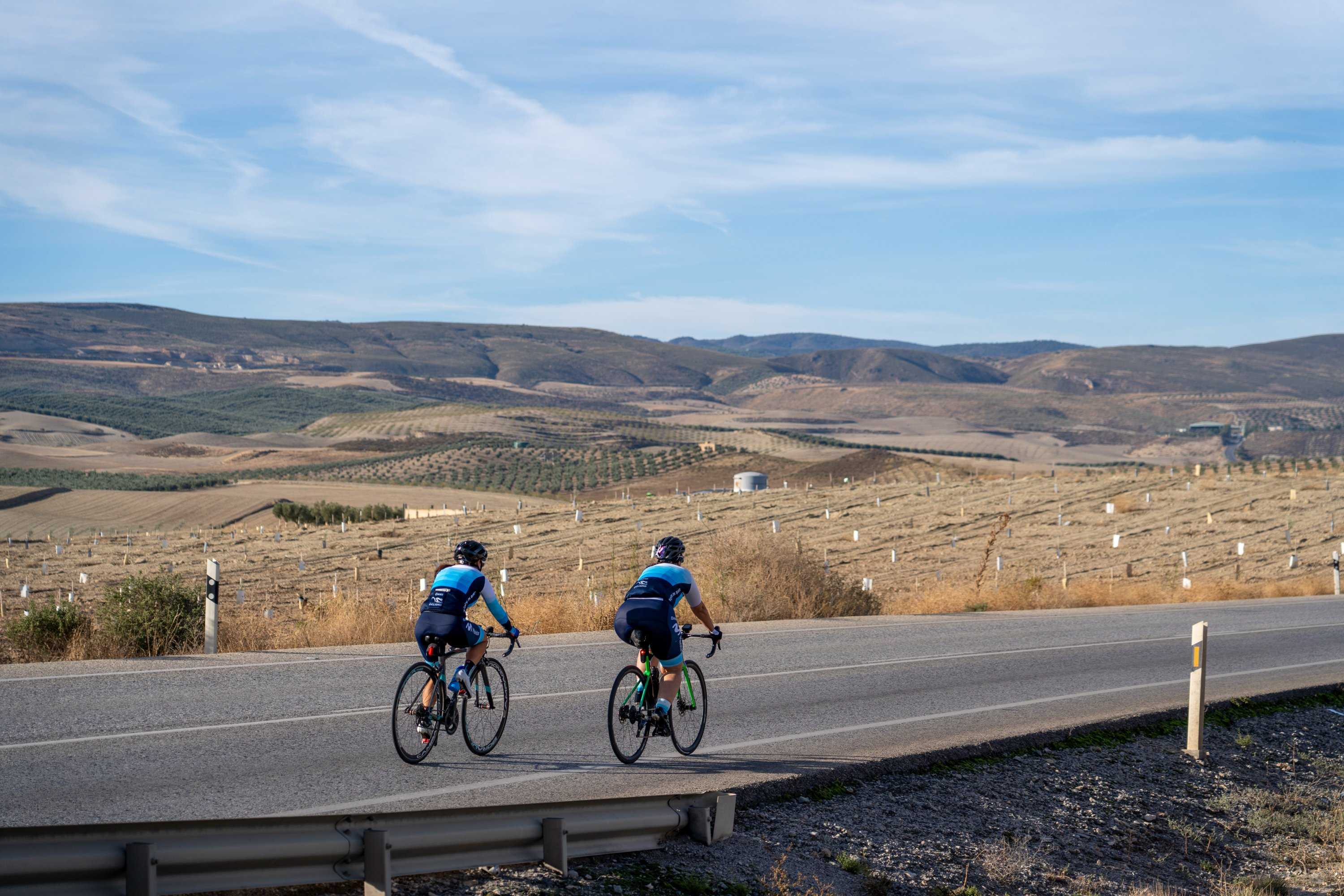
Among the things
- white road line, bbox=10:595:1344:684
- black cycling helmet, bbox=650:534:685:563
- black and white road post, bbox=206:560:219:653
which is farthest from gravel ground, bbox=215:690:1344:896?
black and white road post, bbox=206:560:219:653

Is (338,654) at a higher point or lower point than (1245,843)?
higher

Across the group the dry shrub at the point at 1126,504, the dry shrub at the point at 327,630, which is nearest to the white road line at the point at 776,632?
the dry shrub at the point at 327,630

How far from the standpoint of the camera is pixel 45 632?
12.2 m

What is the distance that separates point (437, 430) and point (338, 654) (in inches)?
5959

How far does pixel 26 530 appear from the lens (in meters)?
63.5

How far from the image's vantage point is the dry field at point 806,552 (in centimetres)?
1752

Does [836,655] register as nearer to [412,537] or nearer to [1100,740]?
[1100,740]

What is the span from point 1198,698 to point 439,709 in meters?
6.50

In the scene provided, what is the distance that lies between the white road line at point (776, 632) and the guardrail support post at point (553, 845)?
6110 mm

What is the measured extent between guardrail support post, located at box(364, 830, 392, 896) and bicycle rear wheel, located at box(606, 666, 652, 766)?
9.77 ft

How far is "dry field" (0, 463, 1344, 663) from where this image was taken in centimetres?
1752

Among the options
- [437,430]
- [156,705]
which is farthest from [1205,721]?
[437,430]

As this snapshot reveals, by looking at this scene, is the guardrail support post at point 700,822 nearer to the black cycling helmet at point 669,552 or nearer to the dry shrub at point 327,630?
the black cycling helmet at point 669,552

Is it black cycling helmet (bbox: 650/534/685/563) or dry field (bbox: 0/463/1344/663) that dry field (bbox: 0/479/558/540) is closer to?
dry field (bbox: 0/463/1344/663)
